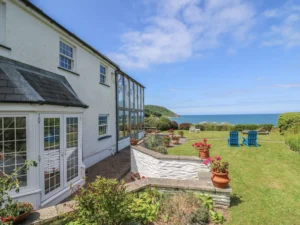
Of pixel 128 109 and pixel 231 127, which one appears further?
pixel 231 127

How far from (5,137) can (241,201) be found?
6.67m

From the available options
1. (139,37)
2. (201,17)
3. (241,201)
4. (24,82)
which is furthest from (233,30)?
(24,82)

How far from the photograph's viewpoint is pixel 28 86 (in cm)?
488

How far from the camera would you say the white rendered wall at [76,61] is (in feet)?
17.6

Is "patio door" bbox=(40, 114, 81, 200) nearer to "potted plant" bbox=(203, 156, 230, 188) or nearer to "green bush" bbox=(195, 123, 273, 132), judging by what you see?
"potted plant" bbox=(203, 156, 230, 188)

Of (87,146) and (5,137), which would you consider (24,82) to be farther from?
(87,146)

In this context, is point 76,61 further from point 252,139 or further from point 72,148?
point 252,139

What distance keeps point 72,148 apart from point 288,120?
72.2 feet

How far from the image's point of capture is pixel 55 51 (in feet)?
23.5

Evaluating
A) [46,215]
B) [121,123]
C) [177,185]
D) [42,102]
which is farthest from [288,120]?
[46,215]

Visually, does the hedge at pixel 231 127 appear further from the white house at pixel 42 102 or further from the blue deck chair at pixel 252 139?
the white house at pixel 42 102

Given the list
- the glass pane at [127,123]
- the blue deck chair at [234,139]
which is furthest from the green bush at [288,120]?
the glass pane at [127,123]

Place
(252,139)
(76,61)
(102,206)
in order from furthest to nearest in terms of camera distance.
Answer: (252,139) < (76,61) < (102,206)

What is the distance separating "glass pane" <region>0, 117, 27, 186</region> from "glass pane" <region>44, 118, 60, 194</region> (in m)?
0.59
